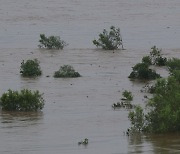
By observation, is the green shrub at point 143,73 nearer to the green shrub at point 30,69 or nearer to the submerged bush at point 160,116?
the green shrub at point 30,69

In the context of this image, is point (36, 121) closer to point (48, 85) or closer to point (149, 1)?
point (48, 85)

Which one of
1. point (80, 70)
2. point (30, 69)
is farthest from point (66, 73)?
point (80, 70)

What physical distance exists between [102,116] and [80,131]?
1839 millimetres

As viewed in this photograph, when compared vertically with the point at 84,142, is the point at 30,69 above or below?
above

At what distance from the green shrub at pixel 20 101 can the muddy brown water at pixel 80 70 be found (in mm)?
317

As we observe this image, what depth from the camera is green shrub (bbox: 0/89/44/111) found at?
19.2 m

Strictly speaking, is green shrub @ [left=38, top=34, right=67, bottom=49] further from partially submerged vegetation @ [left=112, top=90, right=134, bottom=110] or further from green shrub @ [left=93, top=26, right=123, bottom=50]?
partially submerged vegetation @ [left=112, top=90, right=134, bottom=110]

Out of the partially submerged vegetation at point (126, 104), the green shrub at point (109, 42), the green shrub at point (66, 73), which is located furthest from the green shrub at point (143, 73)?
the green shrub at point (109, 42)

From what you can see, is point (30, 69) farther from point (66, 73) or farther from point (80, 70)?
point (80, 70)

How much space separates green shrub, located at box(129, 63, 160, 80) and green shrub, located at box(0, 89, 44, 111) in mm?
6341

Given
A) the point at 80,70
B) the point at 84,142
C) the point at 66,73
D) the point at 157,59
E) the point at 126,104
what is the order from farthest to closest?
the point at 157,59, the point at 80,70, the point at 66,73, the point at 126,104, the point at 84,142

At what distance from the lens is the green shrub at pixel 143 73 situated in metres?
24.9

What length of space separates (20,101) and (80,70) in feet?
25.9

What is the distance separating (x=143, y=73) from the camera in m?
24.9
